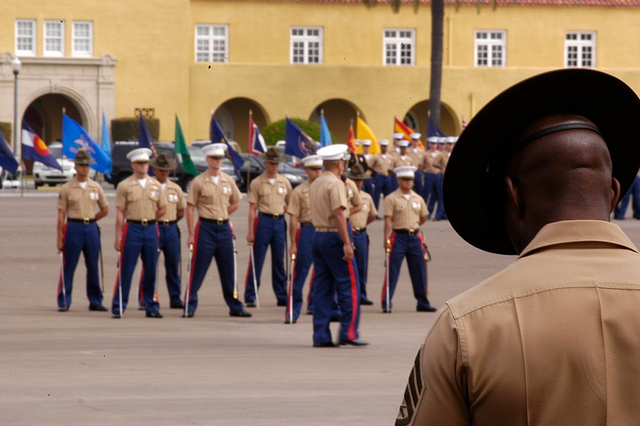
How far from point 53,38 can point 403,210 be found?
3816cm

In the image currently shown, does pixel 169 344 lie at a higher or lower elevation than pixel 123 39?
lower

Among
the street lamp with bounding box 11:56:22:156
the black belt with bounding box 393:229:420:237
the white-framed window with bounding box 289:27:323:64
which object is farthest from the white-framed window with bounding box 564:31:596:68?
the black belt with bounding box 393:229:420:237

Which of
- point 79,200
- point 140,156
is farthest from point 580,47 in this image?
point 79,200

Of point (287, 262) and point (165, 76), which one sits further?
point (165, 76)

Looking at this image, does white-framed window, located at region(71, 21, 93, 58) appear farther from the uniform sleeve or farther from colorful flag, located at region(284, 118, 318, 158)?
the uniform sleeve

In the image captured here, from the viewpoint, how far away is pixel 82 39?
51438 mm

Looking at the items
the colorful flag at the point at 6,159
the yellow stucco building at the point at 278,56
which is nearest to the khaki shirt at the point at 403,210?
the colorful flag at the point at 6,159

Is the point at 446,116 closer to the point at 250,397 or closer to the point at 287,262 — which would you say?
the point at 287,262

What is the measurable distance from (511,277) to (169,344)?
953cm

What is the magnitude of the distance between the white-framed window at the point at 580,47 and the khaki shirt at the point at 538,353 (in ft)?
182

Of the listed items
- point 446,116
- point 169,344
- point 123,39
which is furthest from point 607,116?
point 446,116

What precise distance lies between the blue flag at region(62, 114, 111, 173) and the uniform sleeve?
716 inches

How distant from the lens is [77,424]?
7.78 meters

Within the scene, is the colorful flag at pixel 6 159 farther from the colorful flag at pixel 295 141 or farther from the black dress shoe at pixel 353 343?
the black dress shoe at pixel 353 343
